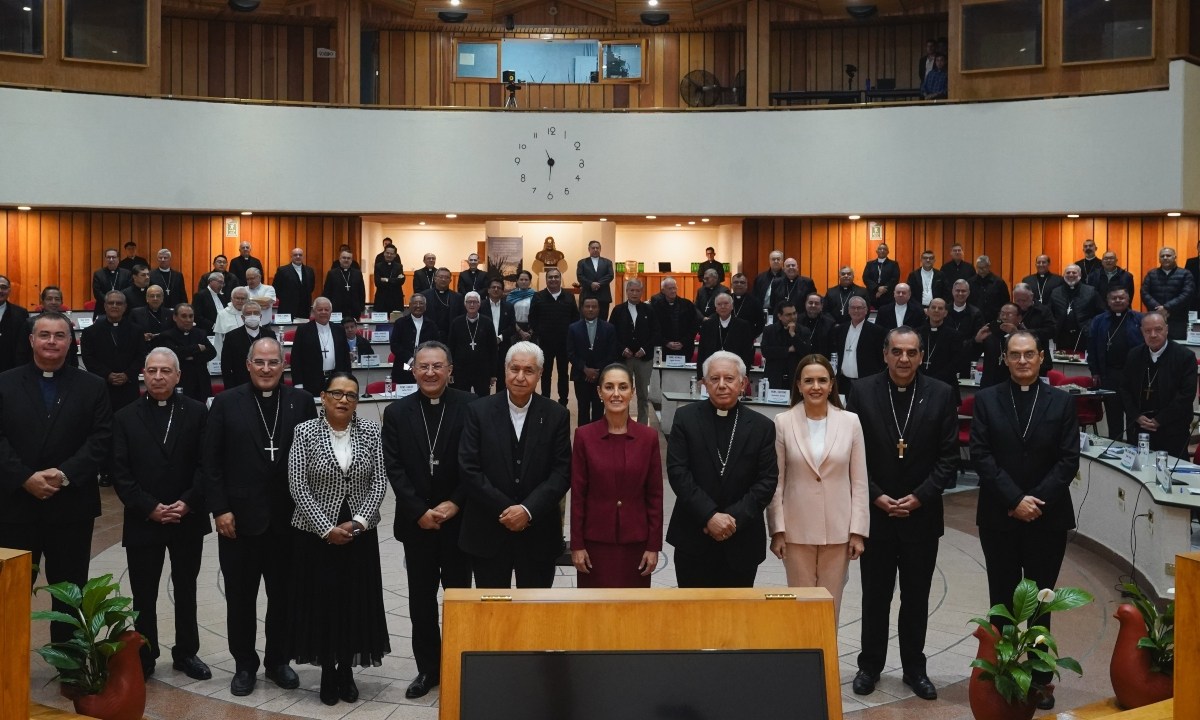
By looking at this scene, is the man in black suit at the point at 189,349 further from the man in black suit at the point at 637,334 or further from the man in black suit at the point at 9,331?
the man in black suit at the point at 637,334

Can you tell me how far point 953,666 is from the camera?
532 cm

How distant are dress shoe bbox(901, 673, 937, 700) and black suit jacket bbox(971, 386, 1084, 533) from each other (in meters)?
0.71

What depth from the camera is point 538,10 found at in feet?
58.5

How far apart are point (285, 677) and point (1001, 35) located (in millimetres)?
12942

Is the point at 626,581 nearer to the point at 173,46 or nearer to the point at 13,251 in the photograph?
the point at 13,251

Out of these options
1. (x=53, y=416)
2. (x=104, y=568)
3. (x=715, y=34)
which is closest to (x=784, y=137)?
(x=715, y=34)

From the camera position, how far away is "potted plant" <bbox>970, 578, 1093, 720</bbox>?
153 inches

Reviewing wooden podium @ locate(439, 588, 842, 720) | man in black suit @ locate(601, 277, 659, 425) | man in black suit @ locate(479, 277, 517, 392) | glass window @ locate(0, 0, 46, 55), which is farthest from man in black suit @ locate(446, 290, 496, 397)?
wooden podium @ locate(439, 588, 842, 720)

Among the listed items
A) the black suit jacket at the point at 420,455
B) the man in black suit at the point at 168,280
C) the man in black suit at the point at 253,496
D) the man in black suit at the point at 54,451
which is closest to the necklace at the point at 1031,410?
the black suit jacket at the point at 420,455

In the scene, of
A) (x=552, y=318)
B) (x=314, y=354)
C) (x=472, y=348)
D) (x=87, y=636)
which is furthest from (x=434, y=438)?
(x=552, y=318)

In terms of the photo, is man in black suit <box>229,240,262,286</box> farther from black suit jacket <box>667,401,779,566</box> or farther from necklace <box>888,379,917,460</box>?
necklace <box>888,379,917,460</box>

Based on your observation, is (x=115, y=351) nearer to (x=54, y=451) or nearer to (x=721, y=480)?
(x=54, y=451)

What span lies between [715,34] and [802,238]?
3683mm

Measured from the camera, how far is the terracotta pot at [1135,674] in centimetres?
370
